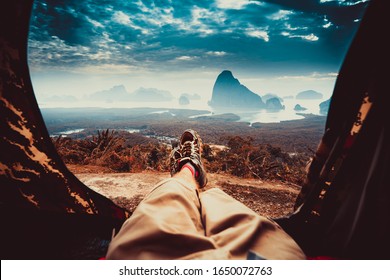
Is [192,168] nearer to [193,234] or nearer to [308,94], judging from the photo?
[193,234]

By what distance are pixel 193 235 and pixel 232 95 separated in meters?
139

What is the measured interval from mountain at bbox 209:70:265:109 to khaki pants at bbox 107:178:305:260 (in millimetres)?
137269

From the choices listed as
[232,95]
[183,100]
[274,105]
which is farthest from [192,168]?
[183,100]

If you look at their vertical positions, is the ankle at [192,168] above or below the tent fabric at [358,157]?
below

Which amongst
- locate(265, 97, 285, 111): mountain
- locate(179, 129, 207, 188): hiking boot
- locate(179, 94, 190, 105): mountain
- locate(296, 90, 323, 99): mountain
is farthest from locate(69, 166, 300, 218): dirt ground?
locate(296, 90, 323, 99): mountain

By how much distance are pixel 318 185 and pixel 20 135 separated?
168 cm

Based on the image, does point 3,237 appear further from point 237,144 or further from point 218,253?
point 237,144

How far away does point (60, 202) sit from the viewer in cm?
109

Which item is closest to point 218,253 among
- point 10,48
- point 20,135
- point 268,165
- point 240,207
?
point 240,207

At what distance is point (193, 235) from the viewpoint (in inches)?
32.8

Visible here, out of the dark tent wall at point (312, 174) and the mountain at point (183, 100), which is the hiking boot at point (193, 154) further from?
the mountain at point (183, 100)

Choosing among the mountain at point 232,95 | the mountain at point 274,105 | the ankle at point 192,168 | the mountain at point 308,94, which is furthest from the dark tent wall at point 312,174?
the mountain at point 308,94

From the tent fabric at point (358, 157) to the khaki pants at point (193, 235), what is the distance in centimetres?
30

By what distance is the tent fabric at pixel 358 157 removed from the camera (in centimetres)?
80
